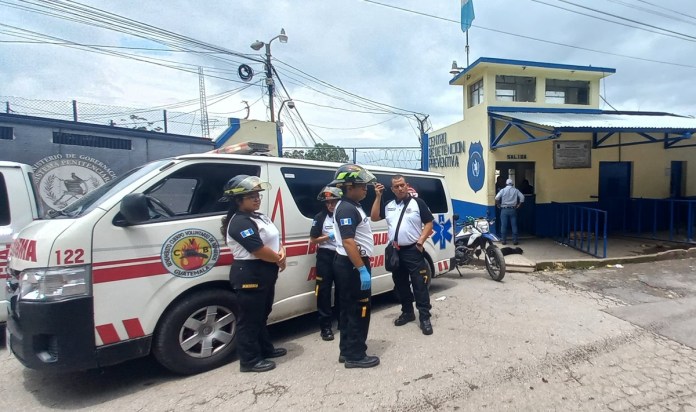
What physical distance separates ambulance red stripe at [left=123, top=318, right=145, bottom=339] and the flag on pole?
12.6 meters

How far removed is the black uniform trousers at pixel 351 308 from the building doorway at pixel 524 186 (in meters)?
7.57

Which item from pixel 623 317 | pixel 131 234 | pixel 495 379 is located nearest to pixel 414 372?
pixel 495 379

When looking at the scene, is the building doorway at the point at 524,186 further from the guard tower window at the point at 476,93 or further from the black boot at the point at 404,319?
the black boot at the point at 404,319

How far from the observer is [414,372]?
3256 mm

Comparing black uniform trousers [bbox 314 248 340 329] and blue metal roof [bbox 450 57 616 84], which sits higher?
blue metal roof [bbox 450 57 616 84]

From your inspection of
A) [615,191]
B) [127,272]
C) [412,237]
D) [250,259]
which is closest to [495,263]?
[412,237]

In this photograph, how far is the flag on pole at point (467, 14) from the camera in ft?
39.2

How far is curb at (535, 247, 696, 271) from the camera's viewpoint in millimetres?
7105

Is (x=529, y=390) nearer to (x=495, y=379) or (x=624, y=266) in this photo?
(x=495, y=379)

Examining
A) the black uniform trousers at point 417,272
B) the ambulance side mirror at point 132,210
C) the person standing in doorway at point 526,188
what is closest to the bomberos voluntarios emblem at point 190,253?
the ambulance side mirror at point 132,210

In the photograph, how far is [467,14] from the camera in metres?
12.1

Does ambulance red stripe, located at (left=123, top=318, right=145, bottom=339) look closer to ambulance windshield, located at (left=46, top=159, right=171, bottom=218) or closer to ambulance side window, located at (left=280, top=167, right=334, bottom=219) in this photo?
ambulance windshield, located at (left=46, top=159, right=171, bottom=218)

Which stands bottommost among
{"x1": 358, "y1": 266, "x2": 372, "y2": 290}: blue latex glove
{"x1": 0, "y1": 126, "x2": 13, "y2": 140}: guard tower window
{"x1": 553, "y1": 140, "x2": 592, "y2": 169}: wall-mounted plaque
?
{"x1": 358, "y1": 266, "x2": 372, "y2": 290}: blue latex glove

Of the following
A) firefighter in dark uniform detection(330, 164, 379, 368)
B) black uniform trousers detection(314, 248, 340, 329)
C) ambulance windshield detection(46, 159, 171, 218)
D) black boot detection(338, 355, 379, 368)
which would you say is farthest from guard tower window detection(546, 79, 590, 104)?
ambulance windshield detection(46, 159, 171, 218)
